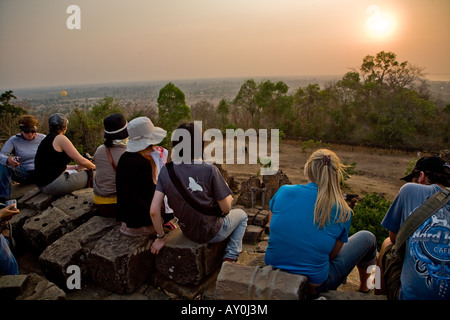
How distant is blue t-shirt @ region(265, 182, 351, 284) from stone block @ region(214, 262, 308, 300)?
0.31 feet

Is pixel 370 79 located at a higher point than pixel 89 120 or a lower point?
higher

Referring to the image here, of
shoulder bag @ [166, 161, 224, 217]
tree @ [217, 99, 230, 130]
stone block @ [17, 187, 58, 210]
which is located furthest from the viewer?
tree @ [217, 99, 230, 130]

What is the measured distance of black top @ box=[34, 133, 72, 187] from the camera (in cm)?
335

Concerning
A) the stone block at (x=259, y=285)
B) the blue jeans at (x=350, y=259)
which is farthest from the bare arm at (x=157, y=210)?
the blue jeans at (x=350, y=259)

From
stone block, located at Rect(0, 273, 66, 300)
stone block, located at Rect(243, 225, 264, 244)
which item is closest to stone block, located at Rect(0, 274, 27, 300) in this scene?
stone block, located at Rect(0, 273, 66, 300)

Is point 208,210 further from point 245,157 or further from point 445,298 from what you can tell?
point 245,157

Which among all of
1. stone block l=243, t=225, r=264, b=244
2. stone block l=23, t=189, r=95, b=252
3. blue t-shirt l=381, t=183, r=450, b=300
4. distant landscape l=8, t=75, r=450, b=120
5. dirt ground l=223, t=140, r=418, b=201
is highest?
distant landscape l=8, t=75, r=450, b=120

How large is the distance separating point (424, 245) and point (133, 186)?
213cm

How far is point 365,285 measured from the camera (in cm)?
250

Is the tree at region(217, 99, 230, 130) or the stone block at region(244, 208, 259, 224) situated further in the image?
the tree at region(217, 99, 230, 130)

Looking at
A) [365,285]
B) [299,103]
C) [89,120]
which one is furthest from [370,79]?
[365,285]

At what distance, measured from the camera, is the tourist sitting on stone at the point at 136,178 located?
8.38 ft

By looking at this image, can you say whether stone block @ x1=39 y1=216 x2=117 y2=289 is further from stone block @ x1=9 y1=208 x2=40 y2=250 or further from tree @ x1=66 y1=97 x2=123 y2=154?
tree @ x1=66 y1=97 x2=123 y2=154
